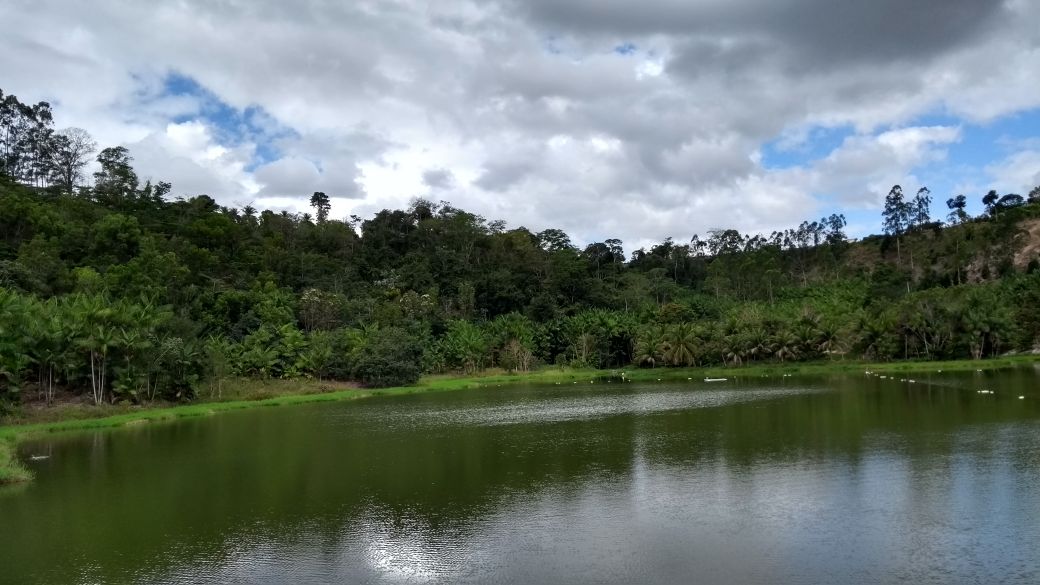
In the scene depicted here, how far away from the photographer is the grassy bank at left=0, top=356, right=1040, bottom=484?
121 ft

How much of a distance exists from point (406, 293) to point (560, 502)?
223 ft

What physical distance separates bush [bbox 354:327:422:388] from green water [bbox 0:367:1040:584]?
28.8 metres

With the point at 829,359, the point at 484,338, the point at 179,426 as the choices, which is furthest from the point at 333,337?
the point at 829,359

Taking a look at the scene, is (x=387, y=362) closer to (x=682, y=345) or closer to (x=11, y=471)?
(x=682, y=345)

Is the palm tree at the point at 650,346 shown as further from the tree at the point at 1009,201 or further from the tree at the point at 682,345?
the tree at the point at 1009,201

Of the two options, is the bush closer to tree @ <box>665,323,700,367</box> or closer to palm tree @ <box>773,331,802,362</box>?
tree @ <box>665,323,700,367</box>

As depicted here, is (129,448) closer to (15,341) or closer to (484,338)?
(15,341)

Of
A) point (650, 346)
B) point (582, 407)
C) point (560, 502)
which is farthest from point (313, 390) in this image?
point (560, 502)

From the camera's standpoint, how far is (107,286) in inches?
2302

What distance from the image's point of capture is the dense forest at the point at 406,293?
152 feet

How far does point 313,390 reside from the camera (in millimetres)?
57719

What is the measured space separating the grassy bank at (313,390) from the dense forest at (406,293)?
173 cm

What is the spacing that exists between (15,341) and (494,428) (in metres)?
25.6

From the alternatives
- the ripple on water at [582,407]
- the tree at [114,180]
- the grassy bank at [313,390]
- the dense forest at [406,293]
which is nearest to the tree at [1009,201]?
the dense forest at [406,293]
